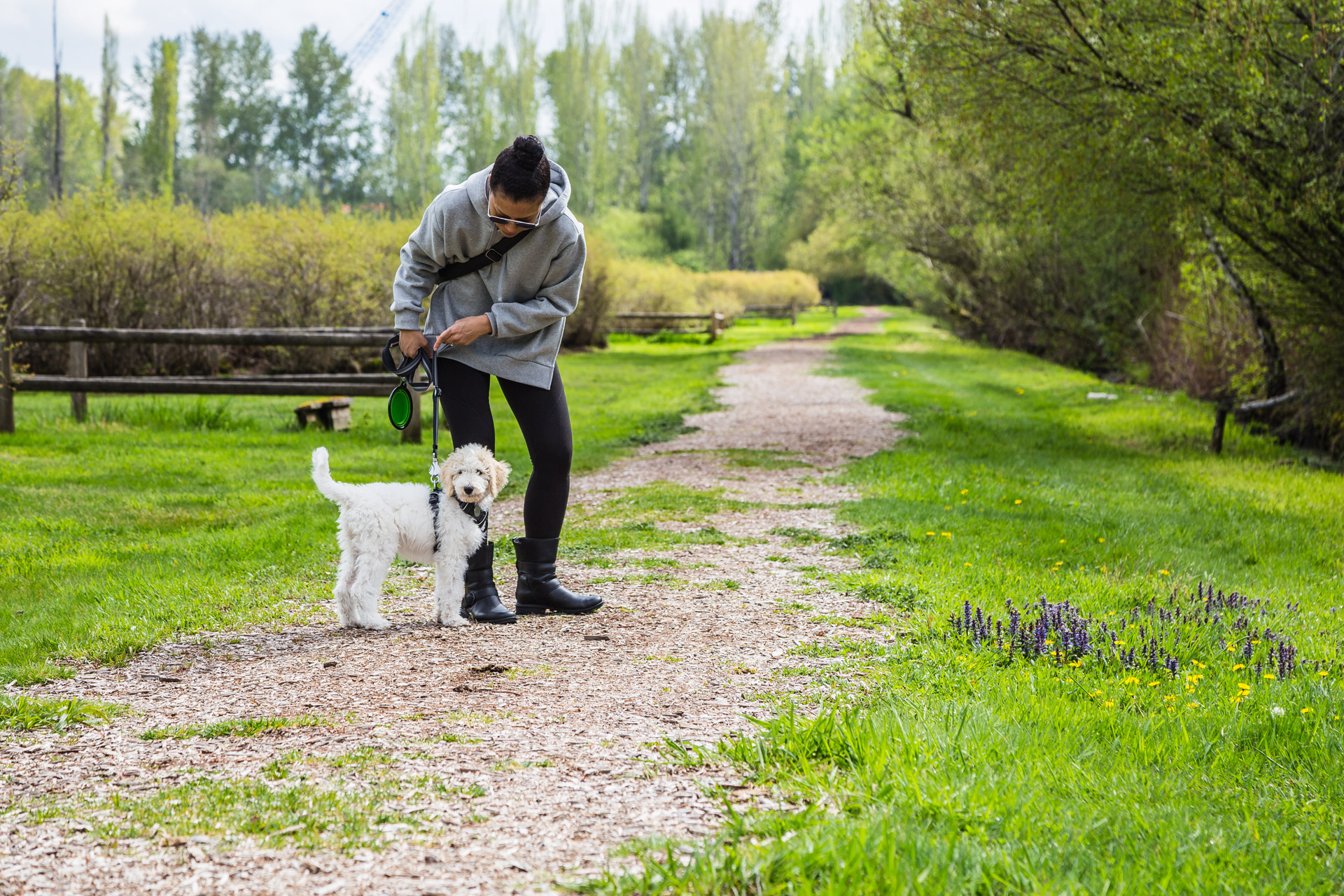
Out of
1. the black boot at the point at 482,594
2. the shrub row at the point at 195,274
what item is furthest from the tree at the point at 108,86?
the black boot at the point at 482,594

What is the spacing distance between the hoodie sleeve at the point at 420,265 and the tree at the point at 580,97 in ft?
173

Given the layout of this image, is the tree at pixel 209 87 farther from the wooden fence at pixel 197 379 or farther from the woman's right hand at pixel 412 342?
the woman's right hand at pixel 412 342

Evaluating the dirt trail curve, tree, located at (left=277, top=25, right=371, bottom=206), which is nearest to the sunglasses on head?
the dirt trail curve

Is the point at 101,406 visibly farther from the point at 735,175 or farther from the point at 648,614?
the point at 735,175

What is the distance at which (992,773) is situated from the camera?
315cm

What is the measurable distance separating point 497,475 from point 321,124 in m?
75.7

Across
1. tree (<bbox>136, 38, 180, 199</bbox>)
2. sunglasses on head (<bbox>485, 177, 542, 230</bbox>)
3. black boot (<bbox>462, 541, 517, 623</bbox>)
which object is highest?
tree (<bbox>136, 38, 180, 199</bbox>)

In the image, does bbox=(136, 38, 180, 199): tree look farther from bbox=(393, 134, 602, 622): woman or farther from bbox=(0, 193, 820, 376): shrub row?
bbox=(393, 134, 602, 622): woman

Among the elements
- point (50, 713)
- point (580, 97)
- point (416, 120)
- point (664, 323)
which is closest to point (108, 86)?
point (416, 120)

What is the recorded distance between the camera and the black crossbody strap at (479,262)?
4.84 metres

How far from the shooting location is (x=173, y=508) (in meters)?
8.33

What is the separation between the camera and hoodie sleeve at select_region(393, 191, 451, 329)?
4.76m

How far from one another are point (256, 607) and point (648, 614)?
80.0 inches

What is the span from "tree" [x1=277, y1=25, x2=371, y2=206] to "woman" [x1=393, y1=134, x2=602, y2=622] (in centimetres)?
7277
